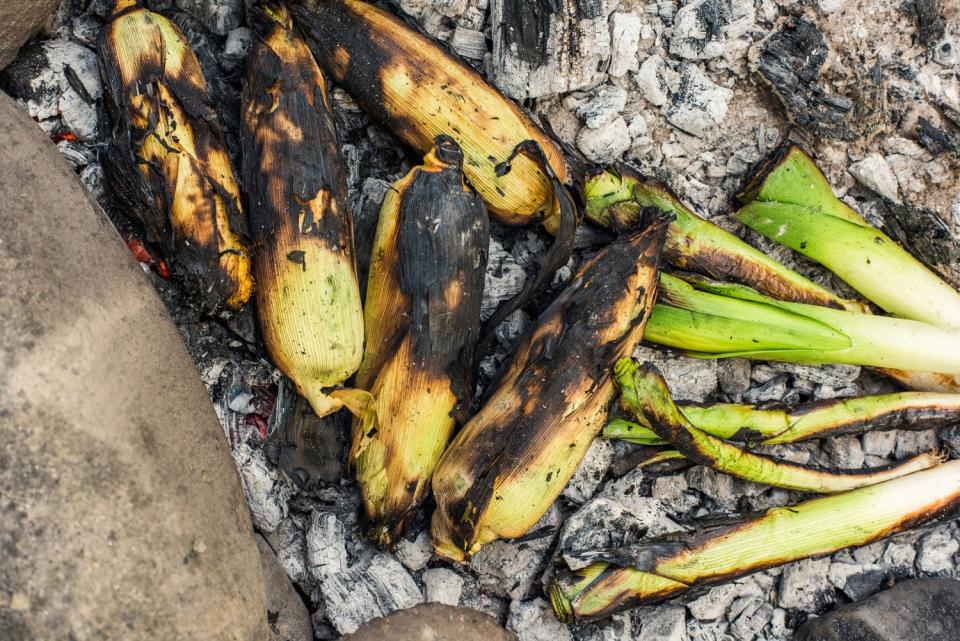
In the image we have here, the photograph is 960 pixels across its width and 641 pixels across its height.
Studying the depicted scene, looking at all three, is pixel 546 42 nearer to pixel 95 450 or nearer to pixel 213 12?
pixel 213 12

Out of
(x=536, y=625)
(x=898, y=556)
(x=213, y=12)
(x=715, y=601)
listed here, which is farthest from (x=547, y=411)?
(x=213, y=12)

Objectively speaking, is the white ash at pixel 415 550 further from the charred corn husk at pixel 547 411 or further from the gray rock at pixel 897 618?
the gray rock at pixel 897 618

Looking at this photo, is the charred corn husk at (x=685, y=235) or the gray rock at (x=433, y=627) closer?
the gray rock at (x=433, y=627)

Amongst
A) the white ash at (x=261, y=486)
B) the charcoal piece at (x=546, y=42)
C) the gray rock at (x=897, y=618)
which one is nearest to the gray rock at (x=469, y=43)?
the charcoal piece at (x=546, y=42)

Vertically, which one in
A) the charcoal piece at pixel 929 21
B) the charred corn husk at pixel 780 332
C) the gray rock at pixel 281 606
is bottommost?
the gray rock at pixel 281 606

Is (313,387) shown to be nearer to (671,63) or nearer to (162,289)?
(162,289)

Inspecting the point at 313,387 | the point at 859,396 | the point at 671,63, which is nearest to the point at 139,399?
the point at 313,387
